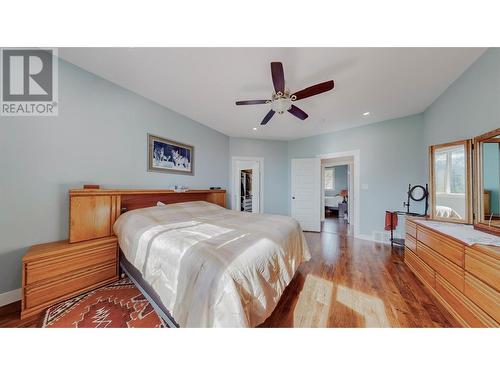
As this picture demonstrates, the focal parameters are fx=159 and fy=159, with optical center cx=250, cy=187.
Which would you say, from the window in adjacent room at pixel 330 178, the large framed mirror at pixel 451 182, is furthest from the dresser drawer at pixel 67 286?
the window in adjacent room at pixel 330 178

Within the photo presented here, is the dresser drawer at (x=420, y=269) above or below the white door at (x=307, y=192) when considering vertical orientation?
below

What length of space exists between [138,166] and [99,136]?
543 mm

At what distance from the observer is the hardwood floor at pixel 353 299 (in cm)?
127

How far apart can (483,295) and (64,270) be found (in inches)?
130

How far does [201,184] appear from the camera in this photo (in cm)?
338

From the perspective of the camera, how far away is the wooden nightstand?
4.31 ft

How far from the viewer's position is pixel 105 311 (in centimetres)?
135

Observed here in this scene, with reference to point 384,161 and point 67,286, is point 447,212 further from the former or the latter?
point 67,286

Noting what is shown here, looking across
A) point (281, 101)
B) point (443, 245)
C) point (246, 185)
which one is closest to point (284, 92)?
point (281, 101)

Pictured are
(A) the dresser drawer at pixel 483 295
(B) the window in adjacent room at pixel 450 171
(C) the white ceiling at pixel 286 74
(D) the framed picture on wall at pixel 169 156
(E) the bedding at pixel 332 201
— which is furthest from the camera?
(E) the bedding at pixel 332 201

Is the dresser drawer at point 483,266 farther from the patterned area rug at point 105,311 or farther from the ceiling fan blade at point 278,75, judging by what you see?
the patterned area rug at point 105,311

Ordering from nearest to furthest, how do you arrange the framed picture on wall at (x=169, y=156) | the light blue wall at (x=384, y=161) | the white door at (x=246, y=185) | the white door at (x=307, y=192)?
the framed picture on wall at (x=169, y=156)
the light blue wall at (x=384, y=161)
the white door at (x=307, y=192)
the white door at (x=246, y=185)
